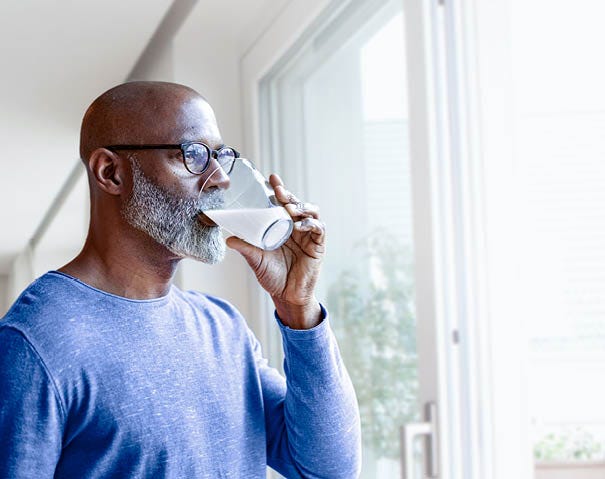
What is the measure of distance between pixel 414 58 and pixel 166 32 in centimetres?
166

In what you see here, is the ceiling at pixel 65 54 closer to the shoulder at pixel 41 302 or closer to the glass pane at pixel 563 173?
the glass pane at pixel 563 173

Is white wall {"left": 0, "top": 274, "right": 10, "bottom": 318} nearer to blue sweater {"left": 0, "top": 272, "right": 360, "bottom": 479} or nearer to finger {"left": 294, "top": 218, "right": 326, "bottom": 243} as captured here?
blue sweater {"left": 0, "top": 272, "right": 360, "bottom": 479}

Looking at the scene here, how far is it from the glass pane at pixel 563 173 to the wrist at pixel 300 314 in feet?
5.10

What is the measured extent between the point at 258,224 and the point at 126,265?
0.59ft

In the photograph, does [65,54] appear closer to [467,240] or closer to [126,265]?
[467,240]

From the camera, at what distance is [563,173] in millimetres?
2711

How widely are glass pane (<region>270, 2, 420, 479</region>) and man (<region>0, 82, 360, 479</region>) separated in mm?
710

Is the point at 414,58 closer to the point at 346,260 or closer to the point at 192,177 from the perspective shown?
the point at 346,260

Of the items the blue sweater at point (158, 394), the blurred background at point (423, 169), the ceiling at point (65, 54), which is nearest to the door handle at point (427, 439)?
the blurred background at point (423, 169)

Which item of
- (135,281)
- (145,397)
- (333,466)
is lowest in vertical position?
(333,466)

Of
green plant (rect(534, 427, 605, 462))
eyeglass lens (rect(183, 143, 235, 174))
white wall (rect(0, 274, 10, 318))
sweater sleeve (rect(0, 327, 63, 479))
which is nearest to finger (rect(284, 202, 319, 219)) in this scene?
eyeglass lens (rect(183, 143, 235, 174))

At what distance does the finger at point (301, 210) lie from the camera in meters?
1.04

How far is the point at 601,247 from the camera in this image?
8.64ft

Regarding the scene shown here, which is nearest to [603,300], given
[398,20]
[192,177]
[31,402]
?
[398,20]
